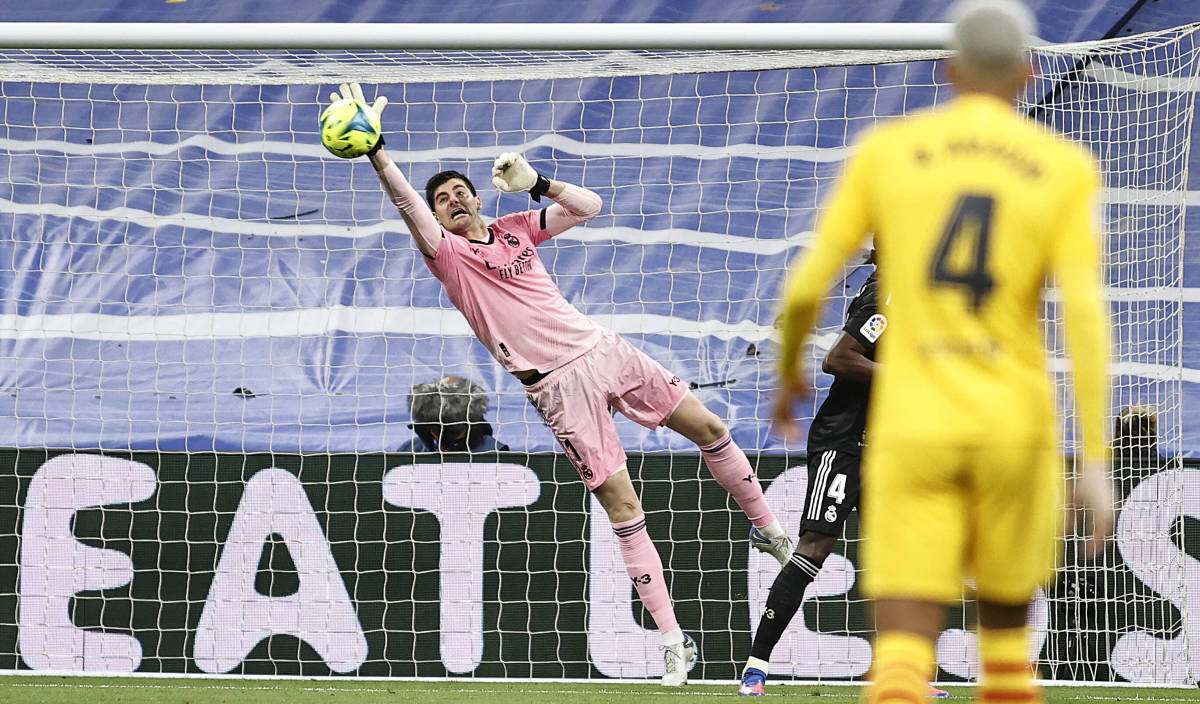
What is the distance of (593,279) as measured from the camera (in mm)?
7750

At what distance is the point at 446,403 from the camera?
697cm

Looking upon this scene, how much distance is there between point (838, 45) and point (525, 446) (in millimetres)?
2864

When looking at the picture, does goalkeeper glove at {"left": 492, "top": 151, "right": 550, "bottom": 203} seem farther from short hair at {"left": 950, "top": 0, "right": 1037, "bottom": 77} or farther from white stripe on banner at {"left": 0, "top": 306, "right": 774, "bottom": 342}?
short hair at {"left": 950, "top": 0, "right": 1037, "bottom": 77}

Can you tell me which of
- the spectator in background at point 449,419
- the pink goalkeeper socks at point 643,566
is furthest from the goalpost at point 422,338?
the pink goalkeeper socks at point 643,566

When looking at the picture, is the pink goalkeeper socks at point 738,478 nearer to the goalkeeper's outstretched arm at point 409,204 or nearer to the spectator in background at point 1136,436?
the goalkeeper's outstretched arm at point 409,204

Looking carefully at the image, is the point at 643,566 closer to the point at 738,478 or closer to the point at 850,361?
the point at 738,478

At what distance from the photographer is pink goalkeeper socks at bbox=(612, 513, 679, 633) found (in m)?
5.32

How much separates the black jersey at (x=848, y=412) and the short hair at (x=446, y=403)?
2298mm

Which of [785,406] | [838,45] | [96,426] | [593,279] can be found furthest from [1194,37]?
[96,426]

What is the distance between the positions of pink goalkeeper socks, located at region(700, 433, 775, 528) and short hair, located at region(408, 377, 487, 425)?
1.77 metres

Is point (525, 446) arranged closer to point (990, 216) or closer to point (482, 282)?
point (482, 282)

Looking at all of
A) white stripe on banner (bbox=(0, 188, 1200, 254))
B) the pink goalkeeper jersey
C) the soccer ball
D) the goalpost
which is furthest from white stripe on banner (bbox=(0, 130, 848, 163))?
the soccer ball

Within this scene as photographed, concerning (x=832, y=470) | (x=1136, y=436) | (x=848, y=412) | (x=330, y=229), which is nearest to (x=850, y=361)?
(x=848, y=412)

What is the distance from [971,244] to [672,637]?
3.28 meters
